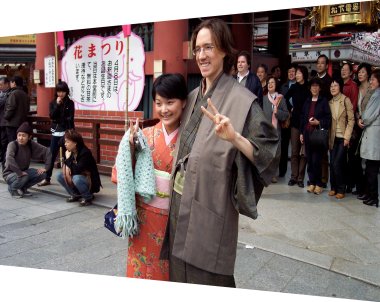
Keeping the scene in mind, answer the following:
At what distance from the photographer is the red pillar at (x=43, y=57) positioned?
8.09 m

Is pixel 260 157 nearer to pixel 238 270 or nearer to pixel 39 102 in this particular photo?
pixel 238 270

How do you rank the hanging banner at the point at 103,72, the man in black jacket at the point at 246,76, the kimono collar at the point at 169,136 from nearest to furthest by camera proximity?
the kimono collar at the point at 169,136 < the man in black jacket at the point at 246,76 < the hanging banner at the point at 103,72

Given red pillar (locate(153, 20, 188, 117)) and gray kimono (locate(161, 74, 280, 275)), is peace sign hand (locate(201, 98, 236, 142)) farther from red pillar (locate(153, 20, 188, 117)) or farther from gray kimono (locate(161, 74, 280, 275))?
red pillar (locate(153, 20, 188, 117))

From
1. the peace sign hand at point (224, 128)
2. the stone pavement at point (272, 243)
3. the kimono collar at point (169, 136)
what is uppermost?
the peace sign hand at point (224, 128)

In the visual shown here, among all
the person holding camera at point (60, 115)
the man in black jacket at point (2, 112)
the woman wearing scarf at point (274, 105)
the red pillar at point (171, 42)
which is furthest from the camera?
the man in black jacket at point (2, 112)

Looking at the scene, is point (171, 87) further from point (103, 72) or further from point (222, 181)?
point (103, 72)

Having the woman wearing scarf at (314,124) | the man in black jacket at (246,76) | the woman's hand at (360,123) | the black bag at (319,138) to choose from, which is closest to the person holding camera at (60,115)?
the man in black jacket at (246,76)

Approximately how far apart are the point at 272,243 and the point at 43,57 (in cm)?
636

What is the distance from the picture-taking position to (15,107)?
7.56 meters

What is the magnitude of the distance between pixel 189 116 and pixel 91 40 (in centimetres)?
586

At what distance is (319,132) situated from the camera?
216 inches

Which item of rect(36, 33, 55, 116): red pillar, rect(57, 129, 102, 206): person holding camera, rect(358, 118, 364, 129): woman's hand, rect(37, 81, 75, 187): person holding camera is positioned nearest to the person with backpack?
rect(37, 81, 75, 187): person holding camera

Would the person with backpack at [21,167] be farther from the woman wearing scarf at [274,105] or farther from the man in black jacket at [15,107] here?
the woman wearing scarf at [274,105]

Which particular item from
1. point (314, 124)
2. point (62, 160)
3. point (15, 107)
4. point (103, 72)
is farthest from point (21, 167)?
point (314, 124)
